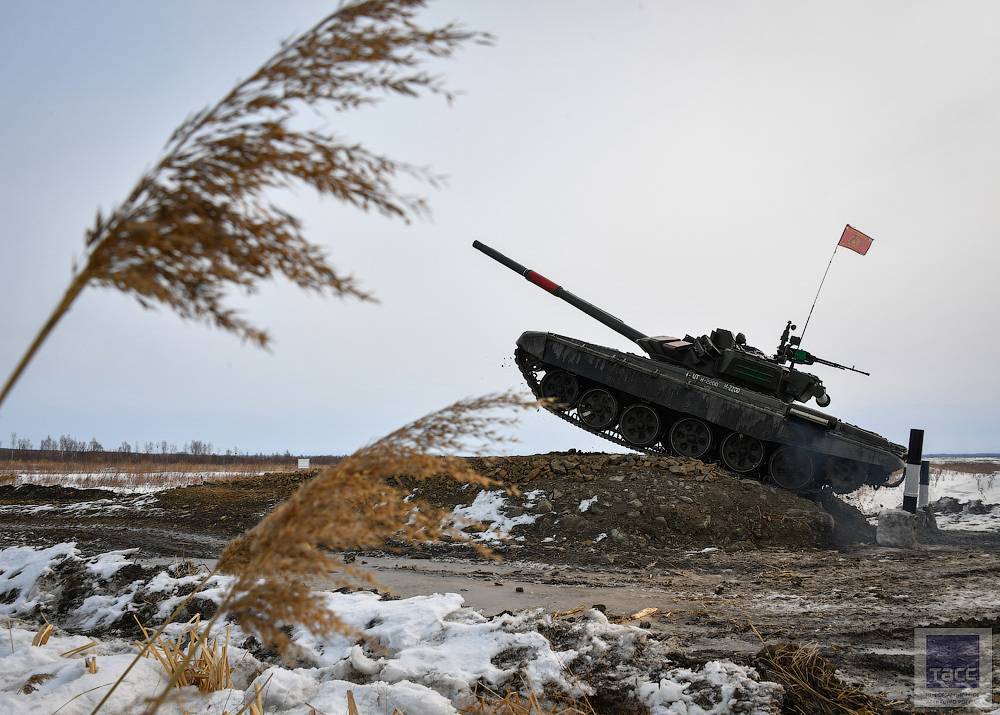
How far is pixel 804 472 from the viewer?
50.6 ft

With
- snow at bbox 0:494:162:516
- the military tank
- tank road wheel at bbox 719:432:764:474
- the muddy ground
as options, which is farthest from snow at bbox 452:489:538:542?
snow at bbox 0:494:162:516

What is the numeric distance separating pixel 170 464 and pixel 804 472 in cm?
3013

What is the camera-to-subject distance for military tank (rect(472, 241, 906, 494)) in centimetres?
1512

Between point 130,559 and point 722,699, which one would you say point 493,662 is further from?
point 130,559

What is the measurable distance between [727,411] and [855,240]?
166 inches

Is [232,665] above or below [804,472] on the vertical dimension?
below

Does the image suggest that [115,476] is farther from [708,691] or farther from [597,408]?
[708,691]

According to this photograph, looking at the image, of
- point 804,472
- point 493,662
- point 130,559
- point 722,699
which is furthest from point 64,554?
point 804,472

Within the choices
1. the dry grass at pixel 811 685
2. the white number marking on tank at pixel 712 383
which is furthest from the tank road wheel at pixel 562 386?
the dry grass at pixel 811 685

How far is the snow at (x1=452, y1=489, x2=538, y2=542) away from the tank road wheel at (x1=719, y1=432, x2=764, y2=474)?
5.23m

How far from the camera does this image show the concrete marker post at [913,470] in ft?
39.8

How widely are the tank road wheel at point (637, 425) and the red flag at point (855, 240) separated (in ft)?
16.7

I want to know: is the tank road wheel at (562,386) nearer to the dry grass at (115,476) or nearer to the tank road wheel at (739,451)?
the tank road wheel at (739,451)

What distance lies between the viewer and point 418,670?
4289mm
